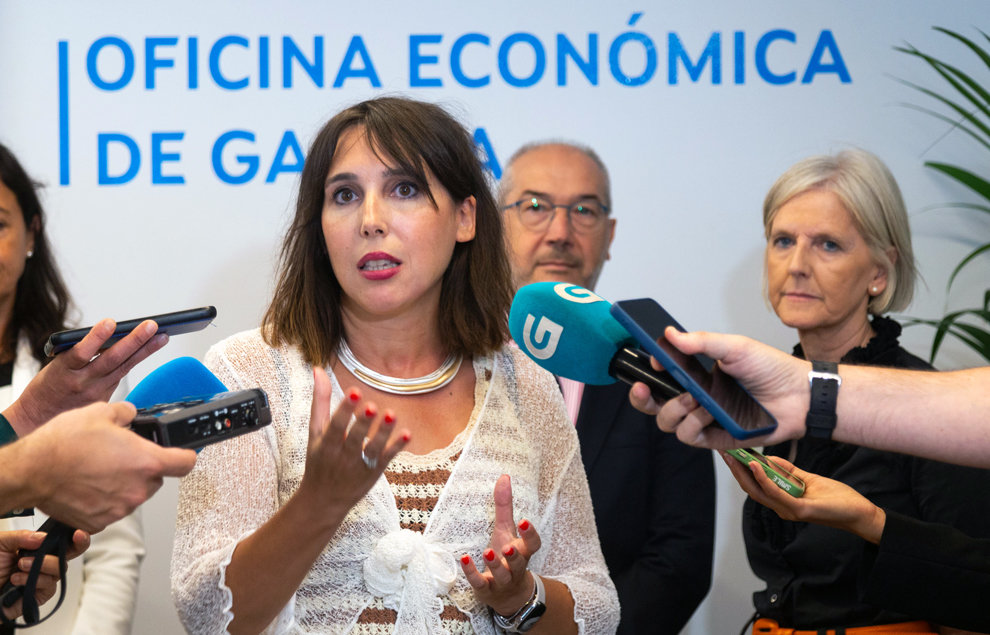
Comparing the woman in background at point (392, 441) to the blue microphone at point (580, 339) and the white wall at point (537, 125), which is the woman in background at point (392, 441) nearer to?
the blue microphone at point (580, 339)

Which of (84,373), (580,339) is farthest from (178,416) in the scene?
(580,339)

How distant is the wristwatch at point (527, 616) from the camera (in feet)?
6.59

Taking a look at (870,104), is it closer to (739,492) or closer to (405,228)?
(739,492)

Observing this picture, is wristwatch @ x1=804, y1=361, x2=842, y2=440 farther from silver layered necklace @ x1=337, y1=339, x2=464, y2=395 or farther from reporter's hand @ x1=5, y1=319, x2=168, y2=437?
reporter's hand @ x1=5, y1=319, x2=168, y2=437

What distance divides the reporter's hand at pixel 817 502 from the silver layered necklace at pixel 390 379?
669 mm

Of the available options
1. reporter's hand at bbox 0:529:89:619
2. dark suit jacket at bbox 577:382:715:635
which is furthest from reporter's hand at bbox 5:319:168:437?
dark suit jacket at bbox 577:382:715:635

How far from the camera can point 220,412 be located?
151cm

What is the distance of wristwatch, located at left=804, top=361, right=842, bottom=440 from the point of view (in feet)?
5.81

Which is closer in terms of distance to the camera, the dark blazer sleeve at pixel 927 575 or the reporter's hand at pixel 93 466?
the reporter's hand at pixel 93 466

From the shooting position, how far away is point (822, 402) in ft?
5.82

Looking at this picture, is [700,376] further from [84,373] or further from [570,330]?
[84,373]

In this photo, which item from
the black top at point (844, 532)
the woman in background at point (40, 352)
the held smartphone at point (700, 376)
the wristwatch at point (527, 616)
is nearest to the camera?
the held smartphone at point (700, 376)

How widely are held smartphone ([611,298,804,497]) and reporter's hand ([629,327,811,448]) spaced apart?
1.4 inches

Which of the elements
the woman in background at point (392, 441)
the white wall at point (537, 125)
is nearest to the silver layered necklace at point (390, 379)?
the woman in background at point (392, 441)
